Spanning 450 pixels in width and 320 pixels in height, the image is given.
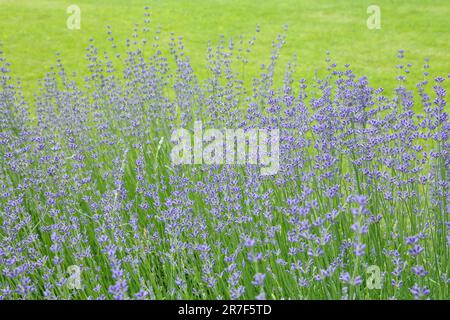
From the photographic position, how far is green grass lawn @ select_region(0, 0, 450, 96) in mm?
10477

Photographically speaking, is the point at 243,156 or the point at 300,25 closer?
the point at 243,156

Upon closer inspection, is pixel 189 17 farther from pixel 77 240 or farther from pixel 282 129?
pixel 77 240

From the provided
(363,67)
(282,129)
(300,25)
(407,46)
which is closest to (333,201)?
(282,129)

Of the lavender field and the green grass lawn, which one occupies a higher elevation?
the green grass lawn

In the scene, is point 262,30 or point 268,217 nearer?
point 268,217

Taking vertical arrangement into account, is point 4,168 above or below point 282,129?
below

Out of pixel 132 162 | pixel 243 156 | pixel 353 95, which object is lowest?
pixel 132 162

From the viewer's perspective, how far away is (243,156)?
3625 millimetres

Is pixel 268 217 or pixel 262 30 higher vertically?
pixel 262 30

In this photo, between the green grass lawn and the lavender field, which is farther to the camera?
the green grass lawn

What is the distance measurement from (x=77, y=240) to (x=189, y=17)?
11080 millimetres

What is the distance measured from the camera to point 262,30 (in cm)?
1241
